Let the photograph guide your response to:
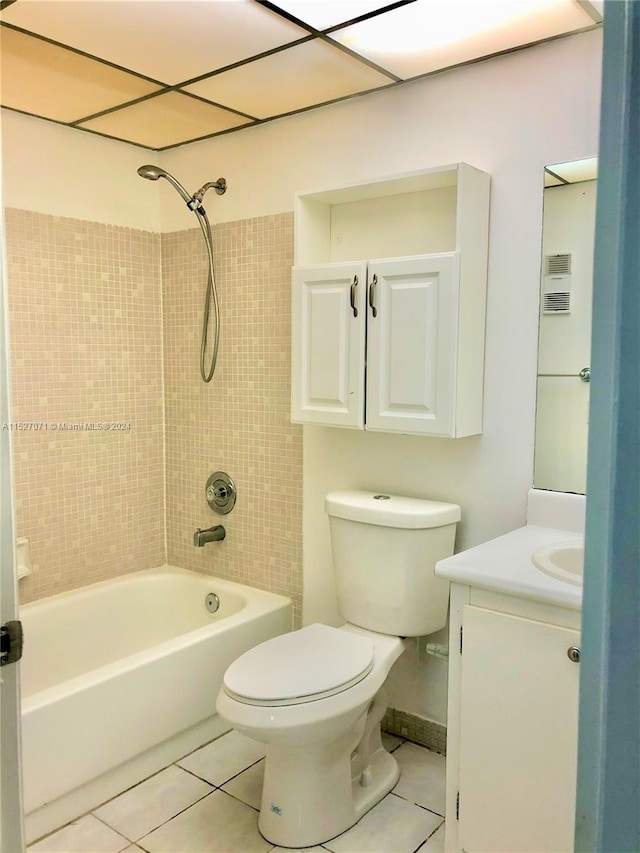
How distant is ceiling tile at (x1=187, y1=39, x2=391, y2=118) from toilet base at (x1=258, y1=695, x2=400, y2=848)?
200cm

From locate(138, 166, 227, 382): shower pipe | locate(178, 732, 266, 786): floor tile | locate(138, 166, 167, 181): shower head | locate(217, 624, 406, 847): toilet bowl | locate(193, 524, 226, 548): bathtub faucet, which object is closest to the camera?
locate(217, 624, 406, 847): toilet bowl

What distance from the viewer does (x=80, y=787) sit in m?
2.04

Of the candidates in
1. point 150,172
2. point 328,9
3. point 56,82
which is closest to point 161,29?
point 328,9

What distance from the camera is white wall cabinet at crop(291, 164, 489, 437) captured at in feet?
6.64

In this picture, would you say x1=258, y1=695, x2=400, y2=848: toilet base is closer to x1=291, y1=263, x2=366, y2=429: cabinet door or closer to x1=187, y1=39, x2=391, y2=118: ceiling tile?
x1=291, y1=263, x2=366, y2=429: cabinet door

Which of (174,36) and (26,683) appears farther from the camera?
(26,683)

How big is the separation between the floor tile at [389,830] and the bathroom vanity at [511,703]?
22 cm

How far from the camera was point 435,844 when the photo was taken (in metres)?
1.92

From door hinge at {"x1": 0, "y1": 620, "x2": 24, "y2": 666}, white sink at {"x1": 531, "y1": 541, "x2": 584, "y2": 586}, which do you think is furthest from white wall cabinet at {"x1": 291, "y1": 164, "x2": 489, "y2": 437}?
door hinge at {"x1": 0, "y1": 620, "x2": 24, "y2": 666}

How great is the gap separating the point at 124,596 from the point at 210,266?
1.44 m

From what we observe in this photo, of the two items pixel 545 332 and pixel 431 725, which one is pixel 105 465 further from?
pixel 545 332

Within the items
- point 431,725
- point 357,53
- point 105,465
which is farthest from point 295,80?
point 431,725

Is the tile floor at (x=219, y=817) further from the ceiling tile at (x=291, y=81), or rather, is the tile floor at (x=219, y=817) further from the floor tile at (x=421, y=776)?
the ceiling tile at (x=291, y=81)

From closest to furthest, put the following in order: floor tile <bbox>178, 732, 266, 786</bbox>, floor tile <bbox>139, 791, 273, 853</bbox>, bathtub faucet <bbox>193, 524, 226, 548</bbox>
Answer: floor tile <bbox>139, 791, 273, 853</bbox>
floor tile <bbox>178, 732, 266, 786</bbox>
bathtub faucet <bbox>193, 524, 226, 548</bbox>
